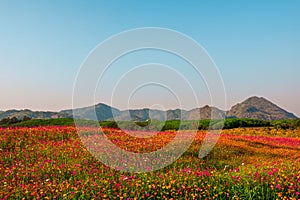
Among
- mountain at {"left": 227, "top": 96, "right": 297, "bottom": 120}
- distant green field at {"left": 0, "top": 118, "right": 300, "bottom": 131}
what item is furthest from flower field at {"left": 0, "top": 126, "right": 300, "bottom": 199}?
mountain at {"left": 227, "top": 96, "right": 297, "bottom": 120}

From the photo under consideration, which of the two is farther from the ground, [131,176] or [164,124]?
[164,124]

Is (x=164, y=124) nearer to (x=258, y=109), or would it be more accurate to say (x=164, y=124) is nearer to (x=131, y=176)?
(x=131, y=176)

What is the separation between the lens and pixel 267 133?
25.6 m

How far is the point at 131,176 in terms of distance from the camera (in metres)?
8.65

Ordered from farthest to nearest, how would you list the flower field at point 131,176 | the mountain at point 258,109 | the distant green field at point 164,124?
1. the mountain at point 258,109
2. the distant green field at point 164,124
3. the flower field at point 131,176

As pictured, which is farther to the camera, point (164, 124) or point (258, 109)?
point (258, 109)

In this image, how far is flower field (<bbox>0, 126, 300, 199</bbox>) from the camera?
24.7 feet

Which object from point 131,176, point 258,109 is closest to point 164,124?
point 131,176

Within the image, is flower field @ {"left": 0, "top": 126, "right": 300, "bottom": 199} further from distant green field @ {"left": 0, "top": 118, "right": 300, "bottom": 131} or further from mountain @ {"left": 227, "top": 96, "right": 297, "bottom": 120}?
mountain @ {"left": 227, "top": 96, "right": 297, "bottom": 120}

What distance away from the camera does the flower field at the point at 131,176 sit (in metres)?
7.53

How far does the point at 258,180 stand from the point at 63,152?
6.75 m

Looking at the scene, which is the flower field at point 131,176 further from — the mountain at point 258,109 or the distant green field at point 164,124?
the mountain at point 258,109

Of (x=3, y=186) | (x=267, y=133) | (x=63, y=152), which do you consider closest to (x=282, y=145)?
(x=267, y=133)

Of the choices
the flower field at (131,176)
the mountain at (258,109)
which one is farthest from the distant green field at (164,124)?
the mountain at (258,109)
